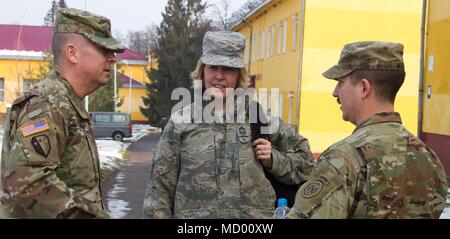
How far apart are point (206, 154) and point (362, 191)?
Result: 1.32 meters

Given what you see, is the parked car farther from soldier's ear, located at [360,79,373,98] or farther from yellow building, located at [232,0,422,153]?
soldier's ear, located at [360,79,373,98]

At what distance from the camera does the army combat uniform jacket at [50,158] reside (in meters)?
2.83

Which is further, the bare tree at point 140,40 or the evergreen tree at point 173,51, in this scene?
the bare tree at point 140,40

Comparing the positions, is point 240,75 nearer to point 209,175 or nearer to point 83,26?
point 209,175

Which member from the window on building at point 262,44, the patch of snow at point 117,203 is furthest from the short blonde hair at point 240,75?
the window on building at point 262,44

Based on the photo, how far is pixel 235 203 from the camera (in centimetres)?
377

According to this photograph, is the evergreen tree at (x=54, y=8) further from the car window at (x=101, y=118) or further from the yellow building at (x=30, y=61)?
the car window at (x=101, y=118)

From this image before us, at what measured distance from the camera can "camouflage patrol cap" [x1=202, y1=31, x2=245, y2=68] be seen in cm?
389

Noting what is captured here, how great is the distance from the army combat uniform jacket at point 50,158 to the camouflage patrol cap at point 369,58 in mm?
1163

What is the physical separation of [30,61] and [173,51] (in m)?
12.6

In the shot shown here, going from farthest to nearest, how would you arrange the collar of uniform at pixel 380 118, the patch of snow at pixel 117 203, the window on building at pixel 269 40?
1. the window on building at pixel 269 40
2. the patch of snow at pixel 117 203
3. the collar of uniform at pixel 380 118

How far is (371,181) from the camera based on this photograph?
264cm

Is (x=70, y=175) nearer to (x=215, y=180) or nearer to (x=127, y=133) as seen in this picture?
(x=215, y=180)

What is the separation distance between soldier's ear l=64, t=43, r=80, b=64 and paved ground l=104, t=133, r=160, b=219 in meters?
4.71
